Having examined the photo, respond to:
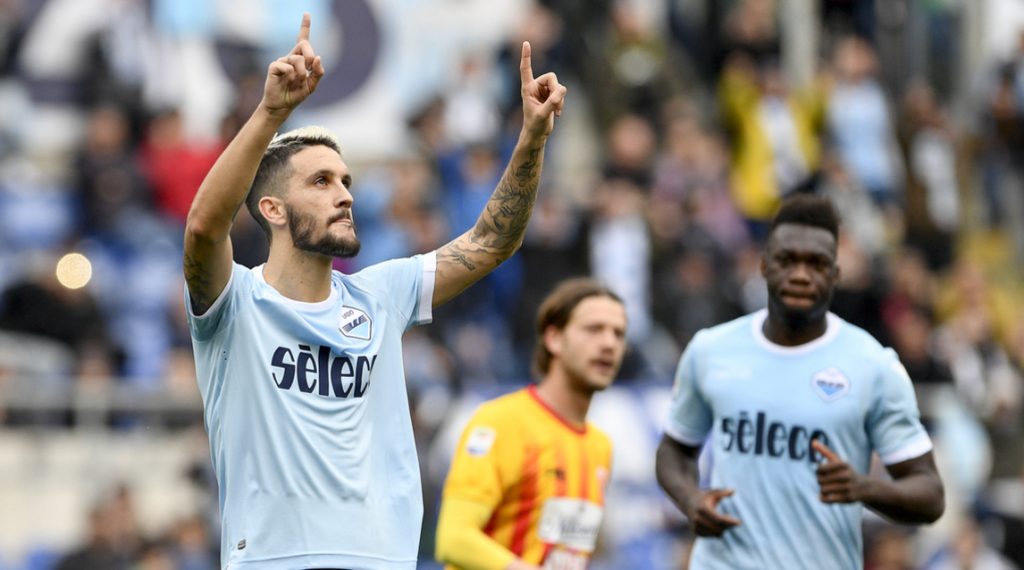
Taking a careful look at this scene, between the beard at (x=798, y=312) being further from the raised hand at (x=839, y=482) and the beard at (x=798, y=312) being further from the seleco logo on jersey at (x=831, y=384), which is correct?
the raised hand at (x=839, y=482)

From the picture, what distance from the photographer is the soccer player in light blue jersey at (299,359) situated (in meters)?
6.48

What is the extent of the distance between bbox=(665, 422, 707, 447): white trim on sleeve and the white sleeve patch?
2.67 ft

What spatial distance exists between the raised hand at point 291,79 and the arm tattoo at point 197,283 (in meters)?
0.60

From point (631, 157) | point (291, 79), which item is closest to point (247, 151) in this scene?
point (291, 79)

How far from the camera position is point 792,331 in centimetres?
843

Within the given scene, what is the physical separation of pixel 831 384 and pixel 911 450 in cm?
44

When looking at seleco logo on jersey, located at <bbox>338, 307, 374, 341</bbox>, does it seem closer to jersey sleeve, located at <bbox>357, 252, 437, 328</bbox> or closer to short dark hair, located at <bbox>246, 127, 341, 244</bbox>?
jersey sleeve, located at <bbox>357, 252, 437, 328</bbox>

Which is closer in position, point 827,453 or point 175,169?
point 827,453

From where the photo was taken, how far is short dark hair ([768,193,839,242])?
8.38m

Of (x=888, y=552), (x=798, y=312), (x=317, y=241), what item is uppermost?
(x=317, y=241)

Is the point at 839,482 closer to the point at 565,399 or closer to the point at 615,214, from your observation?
the point at 565,399

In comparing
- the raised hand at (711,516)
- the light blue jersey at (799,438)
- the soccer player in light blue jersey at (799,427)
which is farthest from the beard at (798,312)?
the raised hand at (711,516)

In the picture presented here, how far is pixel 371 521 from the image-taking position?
668cm

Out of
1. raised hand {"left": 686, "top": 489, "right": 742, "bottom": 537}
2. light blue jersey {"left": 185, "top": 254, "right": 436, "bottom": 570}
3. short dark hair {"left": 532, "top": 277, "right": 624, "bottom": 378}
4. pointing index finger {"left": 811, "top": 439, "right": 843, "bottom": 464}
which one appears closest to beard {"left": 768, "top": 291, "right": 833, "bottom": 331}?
pointing index finger {"left": 811, "top": 439, "right": 843, "bottom": 464}
